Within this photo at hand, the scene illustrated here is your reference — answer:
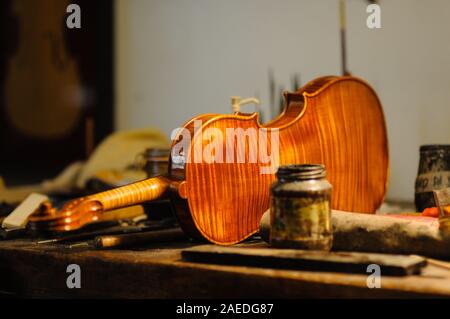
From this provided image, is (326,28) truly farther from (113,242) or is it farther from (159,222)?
(113,242)

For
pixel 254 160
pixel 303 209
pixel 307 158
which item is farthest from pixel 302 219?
pixel 307 158

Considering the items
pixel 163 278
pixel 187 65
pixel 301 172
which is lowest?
pixel 163 278

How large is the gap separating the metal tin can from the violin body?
157mm

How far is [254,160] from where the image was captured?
1603 mm

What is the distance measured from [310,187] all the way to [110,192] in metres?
0.46

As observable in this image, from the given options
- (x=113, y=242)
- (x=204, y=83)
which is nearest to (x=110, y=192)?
(x=113, y=242)

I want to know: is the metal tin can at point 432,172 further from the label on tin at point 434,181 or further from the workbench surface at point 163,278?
A: the workbench surface at point 163,278

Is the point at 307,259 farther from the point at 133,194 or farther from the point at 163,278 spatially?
the point at 133,194

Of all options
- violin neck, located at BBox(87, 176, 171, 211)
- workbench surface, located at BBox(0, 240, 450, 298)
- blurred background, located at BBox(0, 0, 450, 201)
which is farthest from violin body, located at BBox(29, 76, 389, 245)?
blurred background, located at BBox(0, 0, 450, 201)

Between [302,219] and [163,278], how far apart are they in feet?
1.05

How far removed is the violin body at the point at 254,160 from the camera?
4.89 feet

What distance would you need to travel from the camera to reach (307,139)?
1.74 metres

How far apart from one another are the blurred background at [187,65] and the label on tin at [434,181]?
2.44ft

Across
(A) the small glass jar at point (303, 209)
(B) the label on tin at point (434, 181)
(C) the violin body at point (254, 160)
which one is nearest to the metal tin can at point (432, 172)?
(B) the label on tin at point (434, 181)
